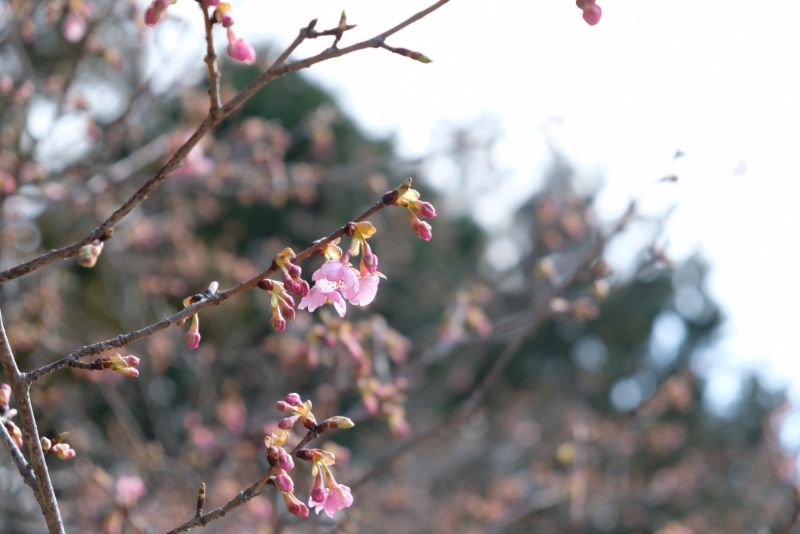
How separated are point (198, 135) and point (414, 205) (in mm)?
404

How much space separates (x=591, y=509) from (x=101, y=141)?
217 inches

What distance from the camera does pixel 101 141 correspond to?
436 centimetres

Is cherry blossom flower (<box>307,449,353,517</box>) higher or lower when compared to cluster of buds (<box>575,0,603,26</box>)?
lower

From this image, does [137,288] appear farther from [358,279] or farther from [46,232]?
[358,279]

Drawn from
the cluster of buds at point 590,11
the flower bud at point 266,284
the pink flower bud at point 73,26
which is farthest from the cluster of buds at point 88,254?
the pink flower bud at point 73,26

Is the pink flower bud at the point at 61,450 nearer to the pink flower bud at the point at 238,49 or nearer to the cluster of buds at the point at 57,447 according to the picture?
the cluster of buds at the point at 57,447

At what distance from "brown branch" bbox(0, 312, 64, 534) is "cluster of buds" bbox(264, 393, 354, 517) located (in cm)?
36

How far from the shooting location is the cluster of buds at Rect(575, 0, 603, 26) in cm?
157

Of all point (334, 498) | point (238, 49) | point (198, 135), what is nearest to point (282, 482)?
point (334, 498)

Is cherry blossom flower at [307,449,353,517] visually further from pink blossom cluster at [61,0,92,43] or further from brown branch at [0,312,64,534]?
pink blossom cluster at [61,0,92,43]

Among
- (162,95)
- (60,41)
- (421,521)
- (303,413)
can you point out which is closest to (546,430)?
(421,521)

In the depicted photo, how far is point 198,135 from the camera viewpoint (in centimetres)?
129

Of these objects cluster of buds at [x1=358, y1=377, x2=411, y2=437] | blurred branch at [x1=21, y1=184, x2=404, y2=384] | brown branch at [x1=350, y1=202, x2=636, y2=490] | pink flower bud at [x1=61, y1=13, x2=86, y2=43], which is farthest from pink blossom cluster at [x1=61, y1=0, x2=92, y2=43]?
blurred branch at [x1=21, y1=184, x2=404, y2=384]

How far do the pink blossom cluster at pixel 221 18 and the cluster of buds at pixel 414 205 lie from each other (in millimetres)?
428
